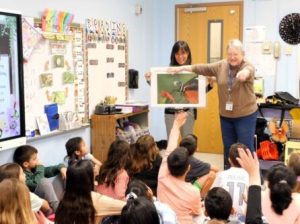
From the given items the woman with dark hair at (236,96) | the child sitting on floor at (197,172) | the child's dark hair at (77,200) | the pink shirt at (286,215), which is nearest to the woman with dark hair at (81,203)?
the child's dark hair at (77,200)

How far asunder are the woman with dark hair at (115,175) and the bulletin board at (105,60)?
1815 millimetres

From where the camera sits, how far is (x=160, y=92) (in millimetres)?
4098

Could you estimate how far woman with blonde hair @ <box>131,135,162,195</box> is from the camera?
363cm

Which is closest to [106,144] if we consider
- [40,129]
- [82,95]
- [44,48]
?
[82,95]

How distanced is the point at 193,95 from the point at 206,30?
8.20 ft

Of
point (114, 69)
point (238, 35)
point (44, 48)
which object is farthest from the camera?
point (238, 35)

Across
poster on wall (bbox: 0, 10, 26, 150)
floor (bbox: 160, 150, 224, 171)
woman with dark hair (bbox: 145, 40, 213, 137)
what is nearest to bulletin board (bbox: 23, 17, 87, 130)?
poster on wall (bbox: 0, 10, 26, 150)

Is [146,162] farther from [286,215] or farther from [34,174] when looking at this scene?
[286,215]

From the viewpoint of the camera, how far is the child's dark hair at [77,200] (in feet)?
7.93

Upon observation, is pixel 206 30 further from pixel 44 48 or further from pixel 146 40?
pixel 44 48

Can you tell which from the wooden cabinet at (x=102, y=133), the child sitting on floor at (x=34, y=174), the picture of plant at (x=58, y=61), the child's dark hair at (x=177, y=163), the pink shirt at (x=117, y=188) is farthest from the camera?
the wooden cabinet at (x=102, y=133)

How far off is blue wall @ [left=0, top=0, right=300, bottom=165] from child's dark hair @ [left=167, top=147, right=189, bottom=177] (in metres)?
1.87

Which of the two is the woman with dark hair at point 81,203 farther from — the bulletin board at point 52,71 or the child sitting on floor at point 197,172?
the bulletin board at point 52,71

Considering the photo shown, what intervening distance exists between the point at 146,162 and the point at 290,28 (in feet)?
10.3
